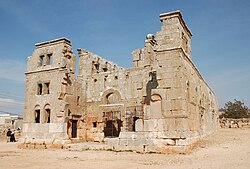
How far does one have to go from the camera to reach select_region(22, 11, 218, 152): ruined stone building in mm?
11008

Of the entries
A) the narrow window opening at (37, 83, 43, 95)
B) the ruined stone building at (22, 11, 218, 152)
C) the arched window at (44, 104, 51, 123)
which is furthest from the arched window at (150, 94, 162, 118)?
the narrow window opening at (37, 83, 43, 95)

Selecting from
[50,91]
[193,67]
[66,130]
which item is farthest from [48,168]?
[193,67]

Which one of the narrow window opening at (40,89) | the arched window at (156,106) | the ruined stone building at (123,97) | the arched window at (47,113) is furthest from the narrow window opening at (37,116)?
the arched window at (156,106)

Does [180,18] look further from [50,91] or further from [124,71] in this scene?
[50,91]

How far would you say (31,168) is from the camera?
7.66 m

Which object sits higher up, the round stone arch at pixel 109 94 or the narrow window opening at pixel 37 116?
the round stone arch at pixel 109 94

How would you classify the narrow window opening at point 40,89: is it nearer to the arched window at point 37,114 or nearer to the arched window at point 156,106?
the arched window at point 37,114

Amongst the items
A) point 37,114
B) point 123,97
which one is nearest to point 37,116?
point 37,114

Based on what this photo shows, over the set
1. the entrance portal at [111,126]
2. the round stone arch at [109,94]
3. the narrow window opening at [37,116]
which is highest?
the round stone arch at [109,94]

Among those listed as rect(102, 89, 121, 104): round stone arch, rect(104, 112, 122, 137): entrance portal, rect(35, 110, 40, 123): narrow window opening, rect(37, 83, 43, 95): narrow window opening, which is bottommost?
rect(104, 112, 122, 137): entrance portal

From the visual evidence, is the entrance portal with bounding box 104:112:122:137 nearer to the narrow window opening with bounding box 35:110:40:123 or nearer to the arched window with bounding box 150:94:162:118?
the narrow window opening with bounding box 35:110:40:123

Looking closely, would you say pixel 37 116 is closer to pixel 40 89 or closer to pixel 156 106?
pixel 40 89

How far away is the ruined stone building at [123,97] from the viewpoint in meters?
11.0

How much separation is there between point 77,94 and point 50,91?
1.92m
